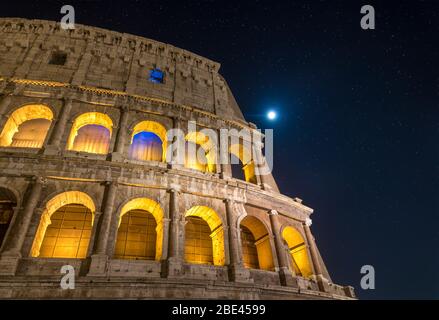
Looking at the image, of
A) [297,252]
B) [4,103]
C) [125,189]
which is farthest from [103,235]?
[297,252]

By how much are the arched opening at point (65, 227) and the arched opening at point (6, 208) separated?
136 centimetres

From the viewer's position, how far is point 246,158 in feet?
53.7

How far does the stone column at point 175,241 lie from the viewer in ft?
33.0

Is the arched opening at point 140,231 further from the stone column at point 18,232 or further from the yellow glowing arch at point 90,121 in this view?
the yellow glowing arch at point 90,121

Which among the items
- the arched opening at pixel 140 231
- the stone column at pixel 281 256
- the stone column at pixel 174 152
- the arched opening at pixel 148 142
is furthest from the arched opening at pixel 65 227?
the stone column at pixel 281 256

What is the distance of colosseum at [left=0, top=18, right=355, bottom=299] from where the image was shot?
973 cm

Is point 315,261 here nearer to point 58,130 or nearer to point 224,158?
point 224,158

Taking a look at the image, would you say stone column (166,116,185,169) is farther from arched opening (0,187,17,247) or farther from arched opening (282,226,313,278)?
arched opening (282,226,313,278)

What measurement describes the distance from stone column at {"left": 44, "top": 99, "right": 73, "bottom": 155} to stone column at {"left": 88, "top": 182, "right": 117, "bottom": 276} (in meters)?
2.80

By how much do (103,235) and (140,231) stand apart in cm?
218

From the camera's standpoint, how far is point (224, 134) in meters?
15.6

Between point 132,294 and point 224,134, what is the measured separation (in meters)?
9.09
